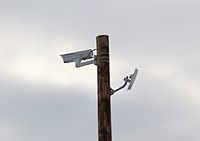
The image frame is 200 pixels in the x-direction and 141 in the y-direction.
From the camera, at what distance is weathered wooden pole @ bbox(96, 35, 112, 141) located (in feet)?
29.8

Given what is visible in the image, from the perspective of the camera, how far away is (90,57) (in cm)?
994

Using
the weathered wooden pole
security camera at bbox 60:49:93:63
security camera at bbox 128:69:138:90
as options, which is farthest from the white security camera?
security camera at bbox 128:69:138:90

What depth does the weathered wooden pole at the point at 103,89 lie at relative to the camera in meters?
9.08

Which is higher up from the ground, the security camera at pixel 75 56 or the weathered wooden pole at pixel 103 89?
the security camera at pixel 75 56

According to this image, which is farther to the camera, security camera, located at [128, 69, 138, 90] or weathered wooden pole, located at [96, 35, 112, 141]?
security camera, located at [128, 69, 138, 90]

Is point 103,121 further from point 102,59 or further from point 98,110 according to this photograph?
point 102,59

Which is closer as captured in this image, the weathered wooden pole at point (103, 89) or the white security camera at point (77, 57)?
the weathered wooden pole at point (103, 89)

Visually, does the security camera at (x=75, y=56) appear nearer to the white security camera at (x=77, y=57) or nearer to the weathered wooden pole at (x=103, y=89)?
the white security camera at (x=77, y=57)

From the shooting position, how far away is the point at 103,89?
9406 millimetres

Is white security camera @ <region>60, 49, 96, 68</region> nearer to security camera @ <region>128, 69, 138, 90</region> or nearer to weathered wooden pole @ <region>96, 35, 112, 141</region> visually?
weathered wooden pole @ <region>96, 35, 112, 141</region>

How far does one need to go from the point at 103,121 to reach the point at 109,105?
418 mm

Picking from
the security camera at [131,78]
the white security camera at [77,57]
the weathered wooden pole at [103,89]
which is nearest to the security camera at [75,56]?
the white security camera at [77,57]

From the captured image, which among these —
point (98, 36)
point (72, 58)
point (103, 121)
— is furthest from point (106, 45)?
point (103, 121)

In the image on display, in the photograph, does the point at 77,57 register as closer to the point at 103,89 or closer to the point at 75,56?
the point at 75,56
